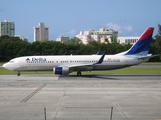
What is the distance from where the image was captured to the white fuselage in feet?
135

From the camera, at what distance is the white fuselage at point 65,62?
41.2m

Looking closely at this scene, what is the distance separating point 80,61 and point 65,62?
2.03 m

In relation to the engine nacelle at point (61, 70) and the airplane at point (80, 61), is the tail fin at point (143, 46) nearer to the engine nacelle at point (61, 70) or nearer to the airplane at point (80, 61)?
the airplane at point (80, 61)

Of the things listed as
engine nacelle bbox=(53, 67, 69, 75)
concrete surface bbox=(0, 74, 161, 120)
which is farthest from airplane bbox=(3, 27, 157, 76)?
concrete surface bbox=(0, 74, 161, 120)

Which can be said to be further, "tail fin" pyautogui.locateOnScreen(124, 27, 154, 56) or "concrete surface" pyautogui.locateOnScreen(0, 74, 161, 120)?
"tail fin" pyautogui.locateOnScreen(124, 27, 154, 56)

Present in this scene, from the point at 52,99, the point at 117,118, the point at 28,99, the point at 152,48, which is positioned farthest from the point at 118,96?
the point at 152,48

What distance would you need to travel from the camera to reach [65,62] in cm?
4181

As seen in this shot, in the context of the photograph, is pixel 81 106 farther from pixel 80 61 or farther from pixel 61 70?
pixel 80 61

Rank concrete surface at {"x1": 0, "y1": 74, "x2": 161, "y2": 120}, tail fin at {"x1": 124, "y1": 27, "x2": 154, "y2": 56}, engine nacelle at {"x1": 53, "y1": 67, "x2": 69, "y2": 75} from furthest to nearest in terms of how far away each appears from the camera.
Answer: tail fin at {"x1": 124, "y1": 27, "x2": 154, "y2": 56} → engine nacelle at {"x1": 53, "y1": 67, "x2": 69, "y2": 75} → concrete surface at {"x1": 0, "y1": 74, "x2": 161, "y2": 120}

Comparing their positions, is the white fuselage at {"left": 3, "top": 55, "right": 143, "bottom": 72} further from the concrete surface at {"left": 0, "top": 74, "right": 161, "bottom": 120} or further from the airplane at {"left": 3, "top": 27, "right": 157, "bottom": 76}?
the concrete surface at {"left": 0, "top": 74, "right": 161, "bottom": 120}

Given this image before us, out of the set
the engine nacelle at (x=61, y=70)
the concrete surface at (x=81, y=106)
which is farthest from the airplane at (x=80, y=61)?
the concrete surface at (x=81, y=106)

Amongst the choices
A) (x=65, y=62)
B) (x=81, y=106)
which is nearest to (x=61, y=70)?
(x=65, y=62)

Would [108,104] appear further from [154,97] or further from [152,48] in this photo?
[152,48]

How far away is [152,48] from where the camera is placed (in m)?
101
